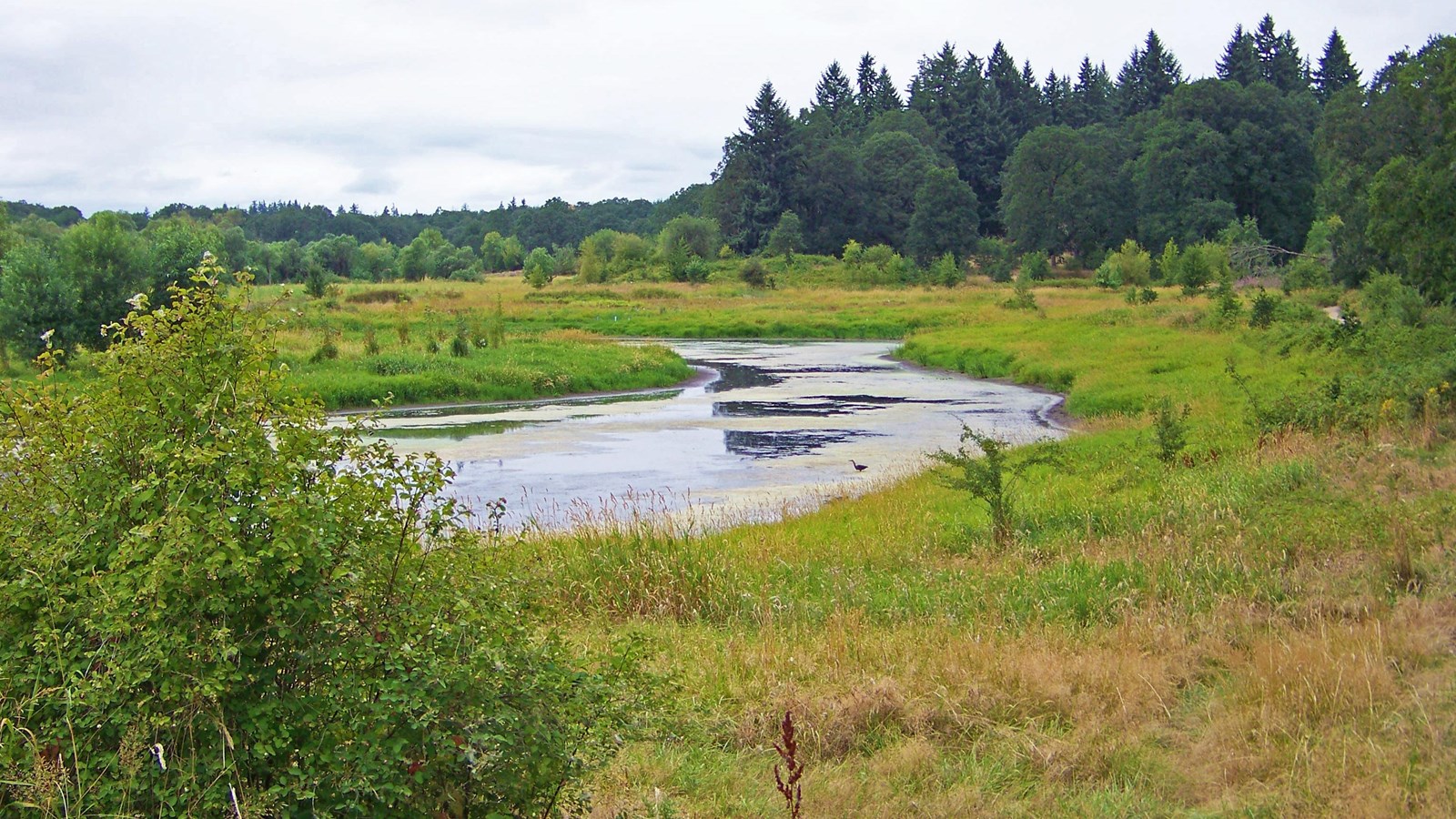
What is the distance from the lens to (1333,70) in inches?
4857

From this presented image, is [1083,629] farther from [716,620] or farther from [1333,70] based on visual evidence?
[1333,70]

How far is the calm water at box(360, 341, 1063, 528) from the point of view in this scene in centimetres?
1795

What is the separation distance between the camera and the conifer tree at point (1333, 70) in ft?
402

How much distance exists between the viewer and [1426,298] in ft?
110

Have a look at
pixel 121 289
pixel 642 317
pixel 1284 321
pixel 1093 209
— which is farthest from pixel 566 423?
pixel 1093 209

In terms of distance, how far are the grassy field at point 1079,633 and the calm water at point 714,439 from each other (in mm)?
2618

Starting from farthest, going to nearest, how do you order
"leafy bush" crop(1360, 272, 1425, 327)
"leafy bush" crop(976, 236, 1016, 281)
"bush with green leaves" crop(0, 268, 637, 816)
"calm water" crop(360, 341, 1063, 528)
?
"leafy bush" crop(976, 236, 1016, 281), "leafy bush" crop(1360, 272, 1425, 327), "calm water" crop(360, 341, 1063, 528), "bush with green leaves" crop(0, 268, 637, 816)

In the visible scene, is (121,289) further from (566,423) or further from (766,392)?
(766,392)

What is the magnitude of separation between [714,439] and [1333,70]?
122890 mm

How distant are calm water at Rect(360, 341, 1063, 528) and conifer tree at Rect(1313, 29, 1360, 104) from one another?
103468 millimetres

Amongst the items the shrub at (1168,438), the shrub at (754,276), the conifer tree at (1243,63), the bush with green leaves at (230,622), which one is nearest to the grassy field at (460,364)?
the shrub at (1168,438)

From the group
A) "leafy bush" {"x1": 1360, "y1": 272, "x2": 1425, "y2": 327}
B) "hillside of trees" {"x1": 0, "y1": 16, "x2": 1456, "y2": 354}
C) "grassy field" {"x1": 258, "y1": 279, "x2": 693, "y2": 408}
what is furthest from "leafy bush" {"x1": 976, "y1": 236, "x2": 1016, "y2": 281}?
"leafy bush" {"x1": 1360, "y1": 272, "x2": 1425, "y2": 327}

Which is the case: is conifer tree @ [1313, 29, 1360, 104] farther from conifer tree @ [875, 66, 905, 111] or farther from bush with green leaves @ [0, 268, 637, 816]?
bush with green leaves @ [0, 268, 637, 816]

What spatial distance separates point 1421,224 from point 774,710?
3510 centimetres
